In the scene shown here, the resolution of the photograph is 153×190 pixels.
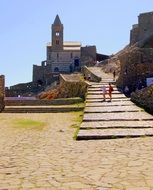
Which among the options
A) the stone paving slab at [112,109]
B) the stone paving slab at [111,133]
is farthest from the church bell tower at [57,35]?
the stone paving slab at [111,133]

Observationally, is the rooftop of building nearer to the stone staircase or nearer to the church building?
the church building

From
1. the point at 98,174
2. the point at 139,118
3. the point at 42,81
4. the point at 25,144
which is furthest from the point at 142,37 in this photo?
the point at 98,174

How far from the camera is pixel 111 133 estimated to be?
43.4 ft

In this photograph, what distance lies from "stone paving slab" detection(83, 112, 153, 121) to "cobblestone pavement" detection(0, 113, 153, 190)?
3637mm

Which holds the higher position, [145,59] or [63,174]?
[145,59]

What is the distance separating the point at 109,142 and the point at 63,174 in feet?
13.2

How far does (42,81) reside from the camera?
77.6 m

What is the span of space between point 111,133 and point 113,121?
9.32 ft

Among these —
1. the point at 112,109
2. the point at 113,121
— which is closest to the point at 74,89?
the point at 112,109

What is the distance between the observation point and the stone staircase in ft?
42.8

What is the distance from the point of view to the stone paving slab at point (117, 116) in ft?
53.9

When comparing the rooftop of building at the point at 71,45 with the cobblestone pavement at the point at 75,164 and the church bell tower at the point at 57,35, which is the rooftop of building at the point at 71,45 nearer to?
the church bell tower at the point at 57,35

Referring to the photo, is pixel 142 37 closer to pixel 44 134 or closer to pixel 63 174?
pixel 44 134

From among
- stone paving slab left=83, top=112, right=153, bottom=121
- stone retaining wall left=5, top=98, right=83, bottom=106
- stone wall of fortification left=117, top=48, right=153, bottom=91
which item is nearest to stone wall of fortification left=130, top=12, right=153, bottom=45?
stone wall of fortification left=117, top=48, right=153, bottom=91
